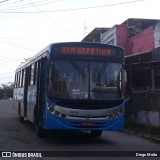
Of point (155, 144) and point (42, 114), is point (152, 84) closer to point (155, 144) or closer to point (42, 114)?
point (155, 144)

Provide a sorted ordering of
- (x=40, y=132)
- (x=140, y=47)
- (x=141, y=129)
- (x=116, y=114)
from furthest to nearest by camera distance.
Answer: (x=140, y=47), (x=141, y=129), (x=40, y=132), (x=116, y=114)

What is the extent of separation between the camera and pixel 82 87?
12.9m

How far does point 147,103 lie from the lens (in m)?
Answer: 20.2

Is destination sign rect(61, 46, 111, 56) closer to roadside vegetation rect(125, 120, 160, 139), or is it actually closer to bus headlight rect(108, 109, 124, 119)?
bus headlight rect(108, 109, 124, 119)

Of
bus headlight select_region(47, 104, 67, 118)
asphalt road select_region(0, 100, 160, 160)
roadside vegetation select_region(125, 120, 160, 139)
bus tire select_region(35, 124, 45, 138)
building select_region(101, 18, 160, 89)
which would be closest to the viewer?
asphalt road select_region(0, 100, 160, 160)

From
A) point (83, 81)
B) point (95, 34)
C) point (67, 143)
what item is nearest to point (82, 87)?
point (83, 81)

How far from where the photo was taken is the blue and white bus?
41.9ft

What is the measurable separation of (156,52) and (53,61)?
14591 mm

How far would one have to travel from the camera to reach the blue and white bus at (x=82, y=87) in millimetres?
12766

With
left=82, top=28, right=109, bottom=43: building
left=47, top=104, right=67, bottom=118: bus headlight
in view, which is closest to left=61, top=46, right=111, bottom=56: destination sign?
left=47, top=104, right=67, bottom=118: bus headlight

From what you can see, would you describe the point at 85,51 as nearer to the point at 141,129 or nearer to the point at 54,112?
the point at 54,112

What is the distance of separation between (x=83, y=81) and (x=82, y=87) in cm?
20

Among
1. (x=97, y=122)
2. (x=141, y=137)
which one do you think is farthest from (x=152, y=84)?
(x=97, y=122)

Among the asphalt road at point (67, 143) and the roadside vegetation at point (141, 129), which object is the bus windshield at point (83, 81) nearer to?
the asphalt road at point (67, 143)
